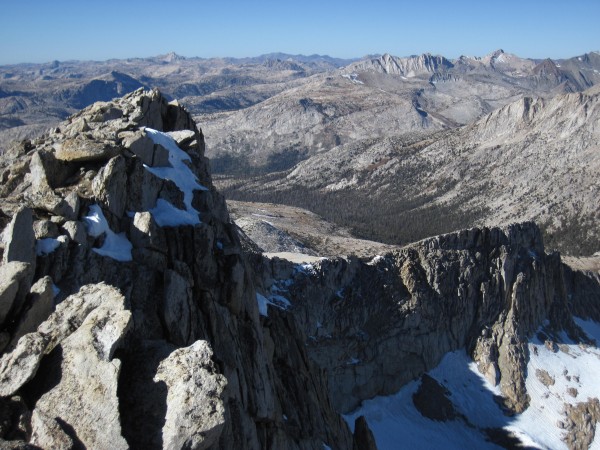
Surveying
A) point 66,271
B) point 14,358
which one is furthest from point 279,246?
point 14,358

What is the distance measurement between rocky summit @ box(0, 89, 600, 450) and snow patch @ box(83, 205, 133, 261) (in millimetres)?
65

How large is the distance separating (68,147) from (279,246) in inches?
3214

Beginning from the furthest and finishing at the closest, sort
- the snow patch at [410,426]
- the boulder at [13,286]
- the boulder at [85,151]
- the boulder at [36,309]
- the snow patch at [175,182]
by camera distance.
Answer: the snow patch at [410,426] < the snow patch at [175,182] < the boulder at [85,151] < the boulder at [36,309] < the boulder at [13,286]

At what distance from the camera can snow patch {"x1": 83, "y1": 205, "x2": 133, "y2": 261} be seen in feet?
76.3

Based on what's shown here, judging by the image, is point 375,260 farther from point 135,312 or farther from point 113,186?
point 135,312

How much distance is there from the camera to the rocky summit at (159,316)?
14.7m

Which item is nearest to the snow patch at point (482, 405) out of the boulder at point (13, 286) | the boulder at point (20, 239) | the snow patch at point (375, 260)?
the snow patch at point (375, 260)

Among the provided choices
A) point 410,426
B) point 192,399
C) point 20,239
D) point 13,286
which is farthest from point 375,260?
point 13,286

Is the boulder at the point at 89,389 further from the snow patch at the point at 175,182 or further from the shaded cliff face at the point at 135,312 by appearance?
the snow patch at the point at 175,182

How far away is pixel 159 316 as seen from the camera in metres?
22.3

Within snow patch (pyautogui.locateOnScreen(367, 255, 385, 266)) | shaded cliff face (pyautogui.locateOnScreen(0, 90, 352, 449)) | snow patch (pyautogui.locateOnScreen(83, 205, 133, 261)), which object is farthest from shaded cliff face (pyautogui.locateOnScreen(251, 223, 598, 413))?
snow patch (pyautogui.locateOnScreen(83, 205, 133, 261))

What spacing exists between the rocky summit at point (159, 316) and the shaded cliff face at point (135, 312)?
0.19 ft

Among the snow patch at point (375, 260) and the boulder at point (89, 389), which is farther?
the snow patch at point (375, 260)

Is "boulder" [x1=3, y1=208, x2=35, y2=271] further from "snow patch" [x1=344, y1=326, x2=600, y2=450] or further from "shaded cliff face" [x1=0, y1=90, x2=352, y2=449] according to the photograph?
"snow patch" [x1=344, y1=326, x2=600, y2=450]
